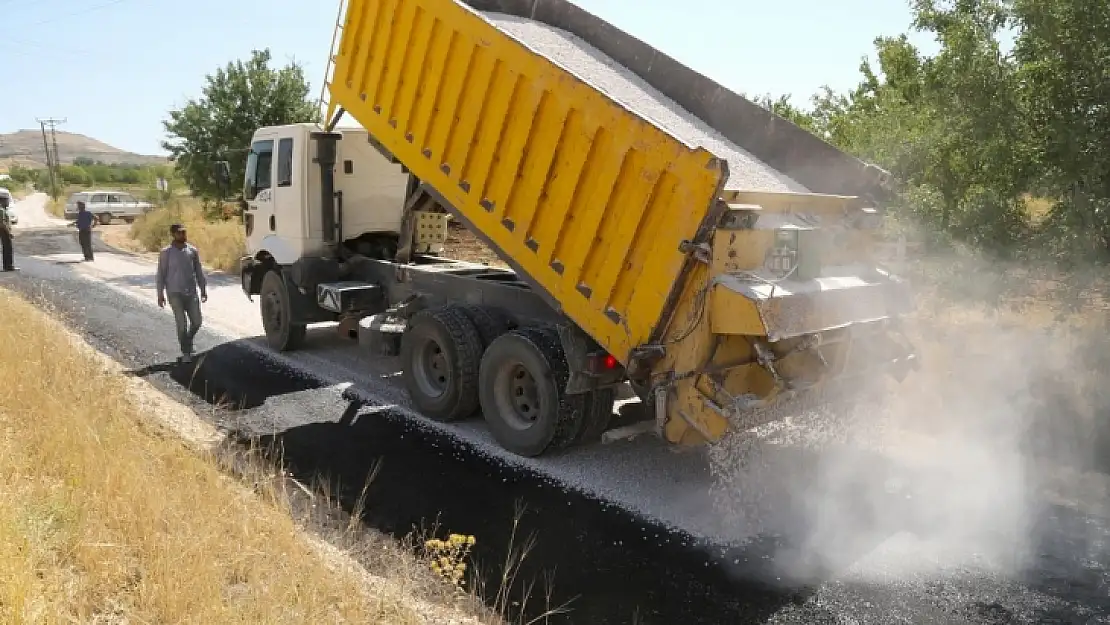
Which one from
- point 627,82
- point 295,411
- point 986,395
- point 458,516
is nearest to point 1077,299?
point 986,395

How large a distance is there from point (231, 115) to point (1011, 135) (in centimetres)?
1821

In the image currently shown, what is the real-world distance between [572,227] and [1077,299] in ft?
15.2

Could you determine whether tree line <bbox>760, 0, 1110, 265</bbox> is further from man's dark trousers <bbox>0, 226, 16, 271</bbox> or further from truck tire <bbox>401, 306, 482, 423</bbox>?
man's dark trousers <bbox>0, 226, 16, 271</bbox>

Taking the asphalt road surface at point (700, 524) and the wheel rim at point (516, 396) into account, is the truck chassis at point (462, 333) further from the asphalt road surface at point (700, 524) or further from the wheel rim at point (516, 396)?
the asphalt road surface at point (700, 524)

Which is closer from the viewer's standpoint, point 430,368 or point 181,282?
point 430,368

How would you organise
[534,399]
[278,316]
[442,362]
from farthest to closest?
[278,316], [442,362], [534,399]

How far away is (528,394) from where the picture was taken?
6215 mm

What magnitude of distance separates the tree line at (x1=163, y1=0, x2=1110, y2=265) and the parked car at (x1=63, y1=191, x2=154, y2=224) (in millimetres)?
34835

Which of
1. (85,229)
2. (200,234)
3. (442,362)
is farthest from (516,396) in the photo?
(200,234)

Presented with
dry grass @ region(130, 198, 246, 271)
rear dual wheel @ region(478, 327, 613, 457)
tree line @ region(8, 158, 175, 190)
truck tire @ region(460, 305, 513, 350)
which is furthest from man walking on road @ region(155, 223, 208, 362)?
tree line @ region(8, 158, 175, 190)

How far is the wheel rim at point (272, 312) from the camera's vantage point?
372 inches

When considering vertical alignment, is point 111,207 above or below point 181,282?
below

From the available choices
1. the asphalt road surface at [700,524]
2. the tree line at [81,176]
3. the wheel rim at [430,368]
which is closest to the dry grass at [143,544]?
the asphalt road surface at [700,524]

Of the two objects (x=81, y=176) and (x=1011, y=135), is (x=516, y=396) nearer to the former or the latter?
(x=1011, y=135)
